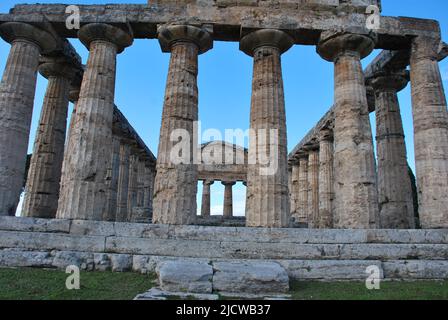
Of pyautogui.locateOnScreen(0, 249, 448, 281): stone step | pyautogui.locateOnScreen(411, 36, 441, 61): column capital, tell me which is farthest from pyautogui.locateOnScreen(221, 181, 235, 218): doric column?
pyautogui.locateOnScreen(0, 249, 448, 281): stone step

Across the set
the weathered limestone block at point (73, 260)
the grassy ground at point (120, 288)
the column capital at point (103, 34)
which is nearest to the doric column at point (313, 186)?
the grassy ground at point (120, 288)

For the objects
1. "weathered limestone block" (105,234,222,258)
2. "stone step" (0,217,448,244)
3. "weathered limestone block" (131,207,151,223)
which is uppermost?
"weathered limestone block" (131,207,151,223)

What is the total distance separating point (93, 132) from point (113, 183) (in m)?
10.2

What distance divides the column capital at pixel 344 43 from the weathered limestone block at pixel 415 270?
889 cm

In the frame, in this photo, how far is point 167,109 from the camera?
13.7 meters

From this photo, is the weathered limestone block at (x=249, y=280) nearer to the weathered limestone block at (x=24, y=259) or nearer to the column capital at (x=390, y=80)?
the weathered limestone block at (x=24, y=259)

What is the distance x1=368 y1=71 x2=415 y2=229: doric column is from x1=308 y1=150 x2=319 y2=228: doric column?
9.61m

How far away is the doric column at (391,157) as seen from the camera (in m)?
16.4

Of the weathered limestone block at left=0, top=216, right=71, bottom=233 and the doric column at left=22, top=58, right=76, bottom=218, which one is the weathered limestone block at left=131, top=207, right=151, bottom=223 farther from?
the weathered limestone block at left=0, top=216, right=71, bottom=233

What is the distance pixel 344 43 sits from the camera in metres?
14.6

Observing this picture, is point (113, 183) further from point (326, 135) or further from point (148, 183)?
point (326, 135)

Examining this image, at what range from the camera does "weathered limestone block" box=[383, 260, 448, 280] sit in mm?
10414

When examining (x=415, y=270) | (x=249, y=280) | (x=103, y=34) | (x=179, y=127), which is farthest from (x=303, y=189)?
(x=249, y=280)

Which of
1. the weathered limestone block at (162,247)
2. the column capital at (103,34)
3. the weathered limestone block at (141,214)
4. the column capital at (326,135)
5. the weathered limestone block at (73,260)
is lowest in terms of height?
the weathered limestone block at (73,260)
